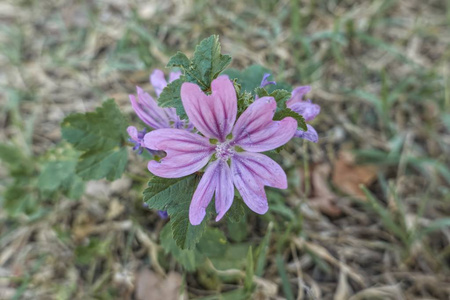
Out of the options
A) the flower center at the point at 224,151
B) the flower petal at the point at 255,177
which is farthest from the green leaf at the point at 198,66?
the flower petal at the point at 255,177

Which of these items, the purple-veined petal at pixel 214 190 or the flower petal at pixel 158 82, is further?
the flower petal at pixel 158 82

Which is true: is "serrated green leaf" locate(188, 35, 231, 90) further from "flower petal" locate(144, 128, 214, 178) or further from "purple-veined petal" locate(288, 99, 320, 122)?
"purple-veined petal" locate(288, 99, 320, 122)

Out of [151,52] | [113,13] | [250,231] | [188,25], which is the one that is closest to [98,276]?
[250,231]

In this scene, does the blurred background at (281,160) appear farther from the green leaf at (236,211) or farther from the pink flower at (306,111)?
the pink flower at (306,111)

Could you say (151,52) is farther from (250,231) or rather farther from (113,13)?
(250,231)

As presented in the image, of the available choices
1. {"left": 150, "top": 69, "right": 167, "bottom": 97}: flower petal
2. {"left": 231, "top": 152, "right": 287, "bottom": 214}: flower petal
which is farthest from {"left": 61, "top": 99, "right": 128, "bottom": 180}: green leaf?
{"left": 231, "top": 152, "right": 287, "bottom": 214}: flower petal

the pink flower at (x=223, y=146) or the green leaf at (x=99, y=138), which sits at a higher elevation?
the green leaf at (x=99, y=138)
